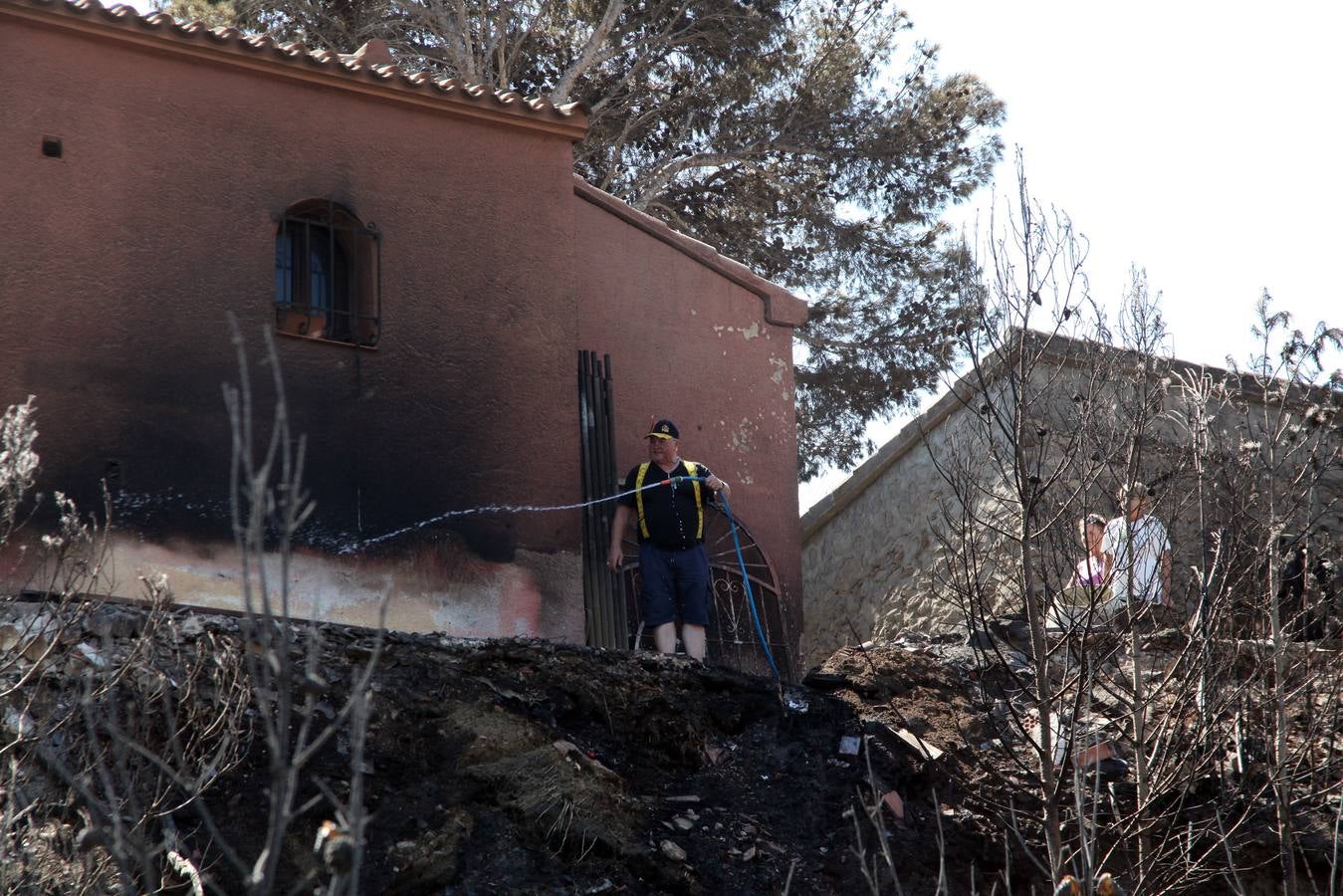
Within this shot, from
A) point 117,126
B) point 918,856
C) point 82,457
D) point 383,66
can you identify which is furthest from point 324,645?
point 383,66

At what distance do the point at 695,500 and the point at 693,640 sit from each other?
935 millimetres

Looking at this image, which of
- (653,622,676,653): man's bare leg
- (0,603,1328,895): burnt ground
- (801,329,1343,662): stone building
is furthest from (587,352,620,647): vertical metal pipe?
(801,329,1343,662): stone building

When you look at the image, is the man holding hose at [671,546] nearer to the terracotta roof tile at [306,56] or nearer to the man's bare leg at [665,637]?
the man's bare leg at [665,637]

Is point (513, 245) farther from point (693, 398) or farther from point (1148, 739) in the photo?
point (1148, 739)

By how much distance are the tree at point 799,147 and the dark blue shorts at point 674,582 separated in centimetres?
769

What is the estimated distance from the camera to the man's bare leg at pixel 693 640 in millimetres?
10523

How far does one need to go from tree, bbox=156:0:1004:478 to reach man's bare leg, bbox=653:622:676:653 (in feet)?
26.1

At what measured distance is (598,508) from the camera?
11.4m

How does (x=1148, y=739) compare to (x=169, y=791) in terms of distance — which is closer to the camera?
(x=169, y=791)

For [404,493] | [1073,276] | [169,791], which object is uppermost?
[1073,276]

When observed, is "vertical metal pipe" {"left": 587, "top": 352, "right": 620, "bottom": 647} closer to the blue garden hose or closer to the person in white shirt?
the blue garden hose

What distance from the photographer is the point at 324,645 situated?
8.16 metres

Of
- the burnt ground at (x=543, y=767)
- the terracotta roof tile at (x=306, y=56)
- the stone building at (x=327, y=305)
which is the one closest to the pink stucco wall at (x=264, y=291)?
the stone building at (x=327, y=305)

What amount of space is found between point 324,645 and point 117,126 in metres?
3.90
